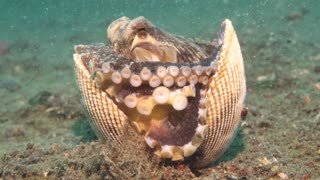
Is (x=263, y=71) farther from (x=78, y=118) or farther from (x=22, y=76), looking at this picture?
(x=22, y=76)

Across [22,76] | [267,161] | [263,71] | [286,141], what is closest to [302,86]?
[263,71]

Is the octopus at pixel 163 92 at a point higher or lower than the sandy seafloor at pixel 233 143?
higher

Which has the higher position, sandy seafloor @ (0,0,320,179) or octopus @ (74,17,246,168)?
octopus @ (74,17,246,168)

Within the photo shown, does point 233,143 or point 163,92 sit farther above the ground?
point 163,92

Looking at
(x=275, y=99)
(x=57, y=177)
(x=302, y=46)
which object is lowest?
(x=57, y=177)

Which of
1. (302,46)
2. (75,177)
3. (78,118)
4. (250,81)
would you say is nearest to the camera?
(75,177)

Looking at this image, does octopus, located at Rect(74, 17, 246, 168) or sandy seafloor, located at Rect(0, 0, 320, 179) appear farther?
sandy seafloor, located at Rect(0, 0, 320, 179)

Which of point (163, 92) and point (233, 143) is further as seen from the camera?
point (233, 143)

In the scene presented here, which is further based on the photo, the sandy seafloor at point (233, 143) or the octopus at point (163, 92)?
the sandy seafloor at point (233, 143)
